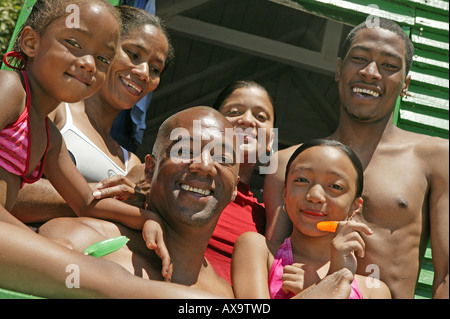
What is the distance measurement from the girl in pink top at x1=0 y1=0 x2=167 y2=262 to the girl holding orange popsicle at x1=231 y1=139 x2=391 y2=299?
1.69 ft

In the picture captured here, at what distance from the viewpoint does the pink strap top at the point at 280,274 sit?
2629 millimetres

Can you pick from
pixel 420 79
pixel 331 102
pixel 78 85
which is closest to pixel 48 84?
pixel 78 85

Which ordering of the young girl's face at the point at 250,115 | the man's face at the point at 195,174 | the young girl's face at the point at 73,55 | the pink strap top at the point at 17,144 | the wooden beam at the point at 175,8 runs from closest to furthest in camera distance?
the pink strap top at the point at 17,144, the young girl's face at the point at 73,55, the man's face at the point at 195,174, the young girl's face at the point at 250,115, the wooden beam at the point at 175,8

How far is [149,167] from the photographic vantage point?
112 inches

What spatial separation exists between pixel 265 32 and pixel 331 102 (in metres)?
1.75

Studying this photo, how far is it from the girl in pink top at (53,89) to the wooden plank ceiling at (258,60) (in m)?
3.40

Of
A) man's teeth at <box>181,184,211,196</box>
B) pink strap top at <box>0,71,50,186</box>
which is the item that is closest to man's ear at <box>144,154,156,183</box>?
man's teeth at <box>181,184,211,196</box>

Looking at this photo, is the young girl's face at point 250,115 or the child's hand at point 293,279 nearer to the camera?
the child's hand at point 293,279

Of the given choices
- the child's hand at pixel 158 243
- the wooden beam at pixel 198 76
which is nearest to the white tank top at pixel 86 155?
the child's hand at pixel 158 243

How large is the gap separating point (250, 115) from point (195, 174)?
1.29 m

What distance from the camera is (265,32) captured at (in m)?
8.14

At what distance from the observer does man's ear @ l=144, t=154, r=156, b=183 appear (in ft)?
9.25

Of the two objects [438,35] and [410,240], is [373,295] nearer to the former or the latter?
[410,240]

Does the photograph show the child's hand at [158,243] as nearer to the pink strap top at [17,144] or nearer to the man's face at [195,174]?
the man's face at [195,174]
